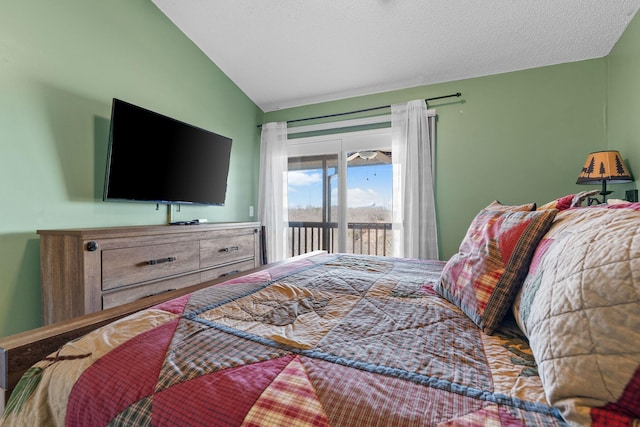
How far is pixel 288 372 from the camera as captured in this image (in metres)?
0.58

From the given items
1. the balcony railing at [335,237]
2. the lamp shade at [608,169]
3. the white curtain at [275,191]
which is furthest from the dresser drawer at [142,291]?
the lamp shade at [608,169]

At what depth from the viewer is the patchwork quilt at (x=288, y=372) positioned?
0.48 meters

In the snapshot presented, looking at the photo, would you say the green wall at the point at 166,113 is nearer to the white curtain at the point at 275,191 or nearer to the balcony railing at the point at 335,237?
the white curtain at the point at 275,191

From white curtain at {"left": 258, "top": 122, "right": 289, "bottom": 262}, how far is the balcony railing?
213 millimetres

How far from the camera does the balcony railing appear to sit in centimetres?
366

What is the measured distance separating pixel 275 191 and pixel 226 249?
4.14 feet

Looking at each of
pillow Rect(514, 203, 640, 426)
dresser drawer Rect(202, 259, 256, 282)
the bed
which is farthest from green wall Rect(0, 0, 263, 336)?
pillow Rect(514, 203, 640, 426)

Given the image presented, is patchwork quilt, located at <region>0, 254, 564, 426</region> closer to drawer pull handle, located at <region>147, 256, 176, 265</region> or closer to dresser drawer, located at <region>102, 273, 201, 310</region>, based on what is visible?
dresser drawer, located at <region>102, 273, 201, 310</region>

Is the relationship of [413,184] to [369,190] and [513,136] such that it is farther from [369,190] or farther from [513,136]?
[513,136]

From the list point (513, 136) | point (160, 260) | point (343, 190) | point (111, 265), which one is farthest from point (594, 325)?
point (343, 190)

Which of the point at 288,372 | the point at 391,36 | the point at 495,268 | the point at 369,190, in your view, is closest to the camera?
the point at 288,372

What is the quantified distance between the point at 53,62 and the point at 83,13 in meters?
0.46

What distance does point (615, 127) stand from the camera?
237 centimetres

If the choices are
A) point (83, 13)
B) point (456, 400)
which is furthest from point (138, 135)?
point (456, 400)
